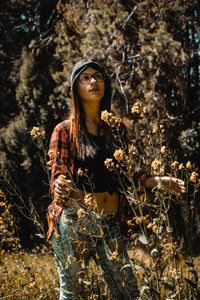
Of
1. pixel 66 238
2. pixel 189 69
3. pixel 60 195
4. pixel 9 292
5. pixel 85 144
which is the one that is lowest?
pixel 9 292

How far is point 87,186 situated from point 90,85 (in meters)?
0.62

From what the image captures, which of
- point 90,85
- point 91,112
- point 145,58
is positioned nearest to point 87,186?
point 91,112

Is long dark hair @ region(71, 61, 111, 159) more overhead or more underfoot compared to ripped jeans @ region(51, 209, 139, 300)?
more overhead

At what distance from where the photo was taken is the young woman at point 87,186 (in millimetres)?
1682

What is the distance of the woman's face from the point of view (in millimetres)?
1919

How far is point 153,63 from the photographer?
409 centimetres

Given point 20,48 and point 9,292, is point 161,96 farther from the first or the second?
point 20,48

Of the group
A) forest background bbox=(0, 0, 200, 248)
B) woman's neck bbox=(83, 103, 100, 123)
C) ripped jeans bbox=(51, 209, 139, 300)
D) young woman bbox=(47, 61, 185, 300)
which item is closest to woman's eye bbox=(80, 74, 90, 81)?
young woman bbox=(47, 61, 185, 300)

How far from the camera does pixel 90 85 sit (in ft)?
6.28

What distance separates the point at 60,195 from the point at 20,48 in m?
7.93

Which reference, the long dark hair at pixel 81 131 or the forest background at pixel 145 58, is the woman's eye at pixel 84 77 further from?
the forest background at pixel 145 58

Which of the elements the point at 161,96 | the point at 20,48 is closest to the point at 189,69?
the point at 161,96

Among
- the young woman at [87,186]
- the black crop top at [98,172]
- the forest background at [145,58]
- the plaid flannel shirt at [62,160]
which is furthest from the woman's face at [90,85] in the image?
the forest background at [145,58]

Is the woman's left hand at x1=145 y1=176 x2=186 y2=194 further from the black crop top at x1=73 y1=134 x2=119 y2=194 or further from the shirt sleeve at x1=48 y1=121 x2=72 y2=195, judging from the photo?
the shirt sleeve at x1=48 y1=121 x2=72 y2=195
